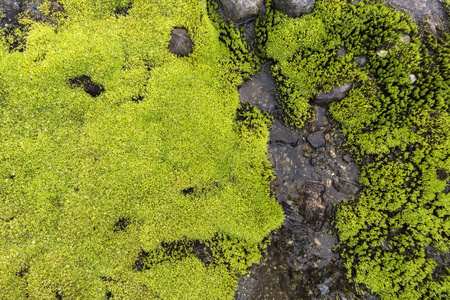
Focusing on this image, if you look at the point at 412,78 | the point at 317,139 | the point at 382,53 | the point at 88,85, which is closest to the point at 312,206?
the point at 317,139

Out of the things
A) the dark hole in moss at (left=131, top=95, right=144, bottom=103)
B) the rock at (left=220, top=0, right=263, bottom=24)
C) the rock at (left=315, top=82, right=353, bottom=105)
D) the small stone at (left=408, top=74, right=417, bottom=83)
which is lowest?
the dark hole in moss at (left=131, top=95, right=144, bottom=103)

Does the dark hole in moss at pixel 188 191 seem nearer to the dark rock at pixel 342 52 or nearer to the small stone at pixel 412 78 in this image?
the dark rock at pixel 342 52

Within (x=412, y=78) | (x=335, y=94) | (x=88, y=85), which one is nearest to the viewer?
(x=88, y=85)

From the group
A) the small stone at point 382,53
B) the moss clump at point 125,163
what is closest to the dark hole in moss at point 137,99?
the moss clump at point 125,163

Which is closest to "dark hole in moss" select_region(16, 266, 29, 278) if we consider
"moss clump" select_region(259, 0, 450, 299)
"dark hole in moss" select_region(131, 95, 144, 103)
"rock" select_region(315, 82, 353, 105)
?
"dark hole in moss" select_region(131, 95, 144, 103)

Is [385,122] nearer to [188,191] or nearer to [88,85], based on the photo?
[188,191]

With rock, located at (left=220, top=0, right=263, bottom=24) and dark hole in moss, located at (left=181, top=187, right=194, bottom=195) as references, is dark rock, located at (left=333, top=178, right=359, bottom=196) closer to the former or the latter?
dark hole in moss, located at (left=181, top=187, right=194, bottom=195)
